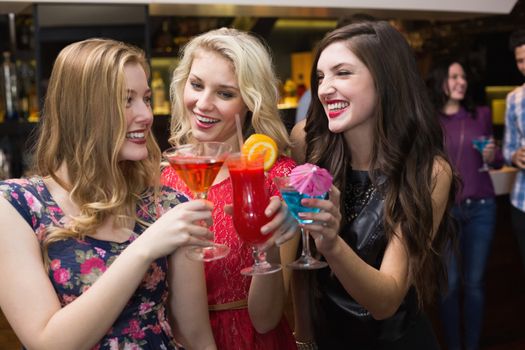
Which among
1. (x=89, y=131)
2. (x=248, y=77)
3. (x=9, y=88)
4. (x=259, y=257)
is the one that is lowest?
(x=259, y=257)

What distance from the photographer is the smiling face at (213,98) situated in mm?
2162

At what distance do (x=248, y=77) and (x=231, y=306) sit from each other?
2.23ft

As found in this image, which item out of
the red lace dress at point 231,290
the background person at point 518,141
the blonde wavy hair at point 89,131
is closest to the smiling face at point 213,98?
the red lace dress at point 231,290

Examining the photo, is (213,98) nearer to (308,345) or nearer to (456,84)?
(308,345)

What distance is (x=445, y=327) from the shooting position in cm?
454

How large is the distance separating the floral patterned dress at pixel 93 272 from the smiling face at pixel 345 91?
0.71 metres

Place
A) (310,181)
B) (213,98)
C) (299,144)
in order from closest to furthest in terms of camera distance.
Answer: (310,181)
(213,98)
(299,144)

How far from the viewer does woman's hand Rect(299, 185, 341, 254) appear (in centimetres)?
171

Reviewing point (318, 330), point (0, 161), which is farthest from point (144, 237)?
point (0, 161)

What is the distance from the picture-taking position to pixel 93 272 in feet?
5.70

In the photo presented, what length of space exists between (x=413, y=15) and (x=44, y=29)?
2.72 m

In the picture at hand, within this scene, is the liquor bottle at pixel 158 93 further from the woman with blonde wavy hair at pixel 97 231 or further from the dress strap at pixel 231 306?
the woman with blonde wavy hair at pixel 97 231

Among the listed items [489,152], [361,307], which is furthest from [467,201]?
[361,307]

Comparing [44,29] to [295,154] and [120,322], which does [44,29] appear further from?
[120,322]
